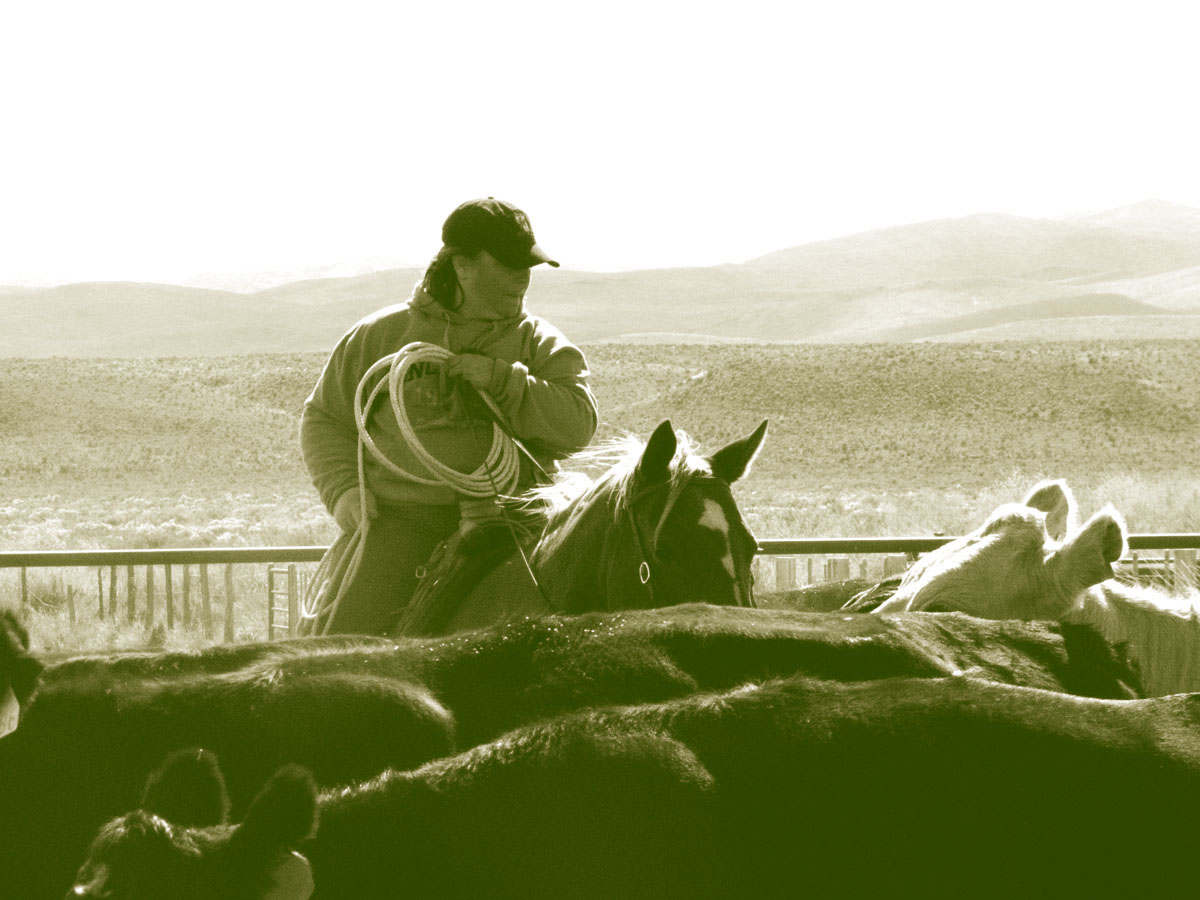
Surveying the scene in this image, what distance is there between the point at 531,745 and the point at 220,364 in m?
66.9

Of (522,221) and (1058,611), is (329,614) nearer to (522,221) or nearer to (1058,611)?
(522,221)

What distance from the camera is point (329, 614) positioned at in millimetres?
5871

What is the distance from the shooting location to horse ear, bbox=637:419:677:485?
5.25 metres

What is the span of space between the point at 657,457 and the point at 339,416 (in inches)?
63.1

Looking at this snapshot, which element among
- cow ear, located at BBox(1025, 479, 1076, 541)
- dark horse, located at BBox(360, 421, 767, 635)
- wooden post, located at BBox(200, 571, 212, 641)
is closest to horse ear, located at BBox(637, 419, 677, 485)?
dark horse, located at BBox(360, 421, 767, 635)

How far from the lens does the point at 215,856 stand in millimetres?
2529

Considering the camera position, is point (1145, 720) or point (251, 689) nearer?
point (1145, 720)

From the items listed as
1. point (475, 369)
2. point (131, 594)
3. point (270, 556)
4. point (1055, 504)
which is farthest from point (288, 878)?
point (131, 594)

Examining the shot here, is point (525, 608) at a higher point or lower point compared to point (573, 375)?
lower

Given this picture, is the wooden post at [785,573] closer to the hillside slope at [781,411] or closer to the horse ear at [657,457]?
the horse ear at [657,457]

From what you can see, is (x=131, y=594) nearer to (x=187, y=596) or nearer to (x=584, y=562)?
(x=187, y=596)

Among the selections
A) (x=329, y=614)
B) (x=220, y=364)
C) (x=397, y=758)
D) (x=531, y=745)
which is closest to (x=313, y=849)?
(x=531, y=745)

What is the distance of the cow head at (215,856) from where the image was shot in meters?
2.42

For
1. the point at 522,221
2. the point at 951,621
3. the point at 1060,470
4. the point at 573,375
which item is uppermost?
the point at 522,221
